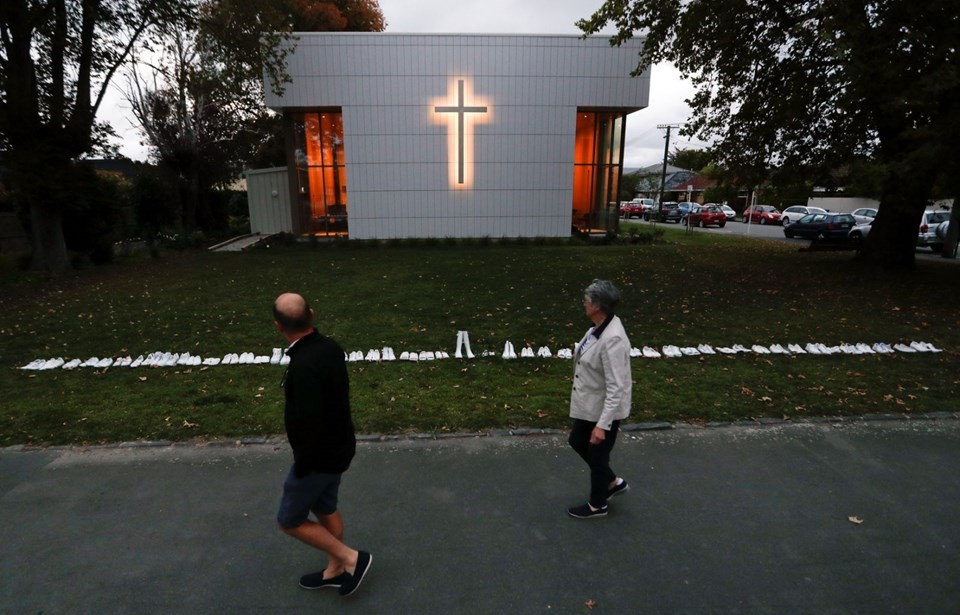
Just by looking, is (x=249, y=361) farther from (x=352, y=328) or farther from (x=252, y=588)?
(x=252, y=588)

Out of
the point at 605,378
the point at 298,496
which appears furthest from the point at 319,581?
the point at 605,378

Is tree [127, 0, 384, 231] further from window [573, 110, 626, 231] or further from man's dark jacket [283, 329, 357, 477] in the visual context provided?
man's dark jacket [283, 329, 357, 477]

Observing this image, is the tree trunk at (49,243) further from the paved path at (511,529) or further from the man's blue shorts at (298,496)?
the man's blue shorts at (298,496)

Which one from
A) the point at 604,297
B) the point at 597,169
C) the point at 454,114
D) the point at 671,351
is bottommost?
the point at 671,351

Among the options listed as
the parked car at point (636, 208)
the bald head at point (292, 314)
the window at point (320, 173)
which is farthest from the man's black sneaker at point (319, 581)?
the parked car at point (636, 208)

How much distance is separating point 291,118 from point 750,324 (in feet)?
67.3

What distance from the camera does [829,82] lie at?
11039 mm

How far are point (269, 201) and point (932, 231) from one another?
3012cm

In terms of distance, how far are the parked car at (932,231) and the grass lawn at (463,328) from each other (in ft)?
A: 21.6

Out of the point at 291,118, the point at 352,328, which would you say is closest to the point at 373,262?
the point at 352,328

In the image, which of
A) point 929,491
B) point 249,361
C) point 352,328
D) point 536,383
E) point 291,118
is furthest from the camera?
point 291,118

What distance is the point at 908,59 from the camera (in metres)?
9.43

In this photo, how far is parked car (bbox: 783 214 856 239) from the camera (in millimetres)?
25594

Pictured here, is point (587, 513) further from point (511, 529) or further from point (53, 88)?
point (53, 88)
